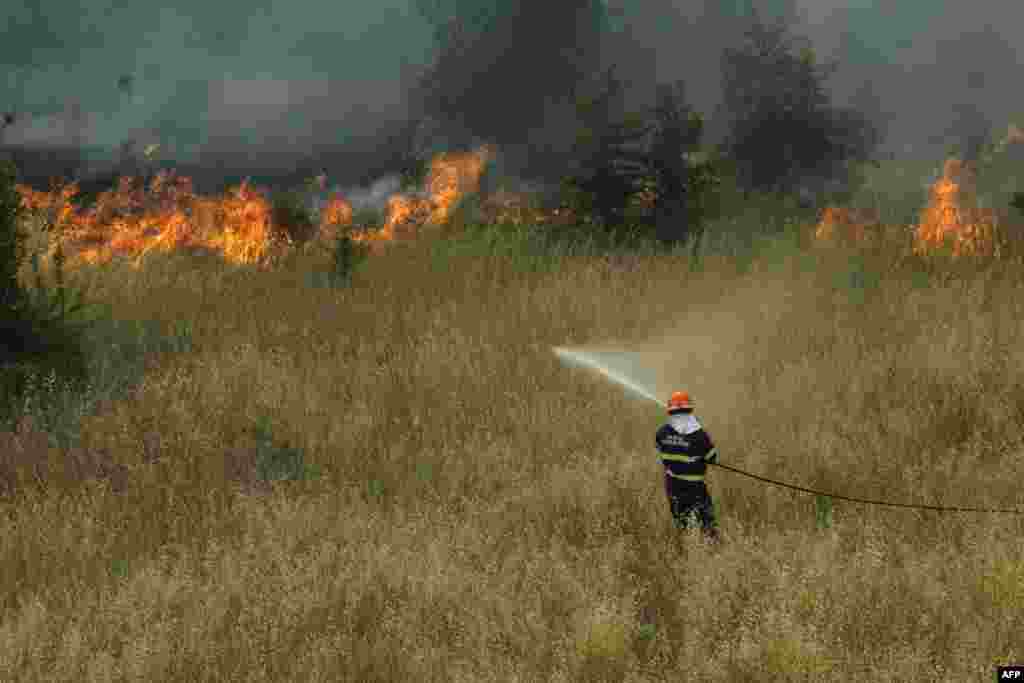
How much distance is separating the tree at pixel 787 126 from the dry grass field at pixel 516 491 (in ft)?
34.4

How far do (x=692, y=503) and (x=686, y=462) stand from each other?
9.8 inches

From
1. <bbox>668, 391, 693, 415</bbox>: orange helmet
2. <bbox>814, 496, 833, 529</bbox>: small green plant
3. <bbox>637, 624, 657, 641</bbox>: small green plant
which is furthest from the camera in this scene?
<bbox>814, 496, 833, 529</bbox>: small green plant

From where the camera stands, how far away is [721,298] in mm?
9930

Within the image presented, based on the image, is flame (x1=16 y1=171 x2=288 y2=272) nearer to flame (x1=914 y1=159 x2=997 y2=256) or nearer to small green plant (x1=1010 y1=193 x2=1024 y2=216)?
flame (x1=914 y1=159 x2=997 y2=256)

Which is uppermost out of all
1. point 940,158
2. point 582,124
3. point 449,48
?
point 449,48

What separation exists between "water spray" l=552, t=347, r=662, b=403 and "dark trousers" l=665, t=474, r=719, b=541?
7.60 feet

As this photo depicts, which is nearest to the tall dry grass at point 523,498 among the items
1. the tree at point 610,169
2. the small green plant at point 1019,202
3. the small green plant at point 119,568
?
the small green plant at point 119,568

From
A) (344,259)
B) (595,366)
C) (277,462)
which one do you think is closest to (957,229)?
(595,366)

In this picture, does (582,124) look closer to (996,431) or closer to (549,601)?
(996,431)

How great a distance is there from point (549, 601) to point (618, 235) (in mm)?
11887

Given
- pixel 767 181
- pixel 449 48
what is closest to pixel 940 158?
pixel 767 181

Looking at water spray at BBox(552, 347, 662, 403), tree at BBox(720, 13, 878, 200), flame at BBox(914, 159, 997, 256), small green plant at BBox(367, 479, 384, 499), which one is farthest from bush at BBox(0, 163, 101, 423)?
tree at BBox(720, 13, 878, 200)

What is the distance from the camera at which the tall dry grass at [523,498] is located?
142 inches

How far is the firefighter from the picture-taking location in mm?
4344
